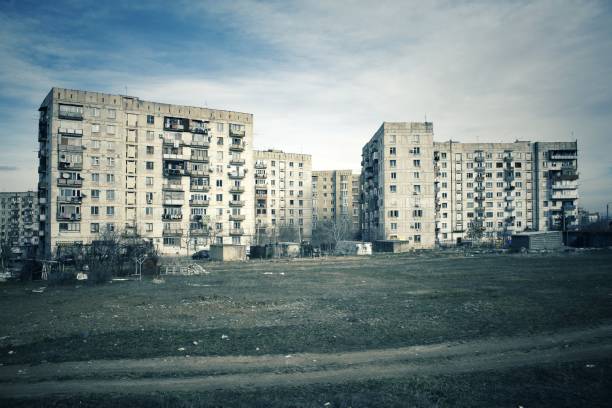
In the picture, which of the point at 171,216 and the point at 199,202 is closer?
the point at 171,216

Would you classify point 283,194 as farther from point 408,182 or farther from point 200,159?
point 408,182

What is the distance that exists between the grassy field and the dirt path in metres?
0.43

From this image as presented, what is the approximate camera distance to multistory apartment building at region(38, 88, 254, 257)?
57312mm

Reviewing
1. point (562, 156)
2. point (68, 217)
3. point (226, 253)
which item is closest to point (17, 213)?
point (68, 217)

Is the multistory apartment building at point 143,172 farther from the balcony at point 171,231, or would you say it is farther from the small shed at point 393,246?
the small shed at point 393,246

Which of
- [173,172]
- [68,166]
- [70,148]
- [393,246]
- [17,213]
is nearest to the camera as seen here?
[68,166]

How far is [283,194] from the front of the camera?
98.6 m

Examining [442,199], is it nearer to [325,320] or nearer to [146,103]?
[146,103]

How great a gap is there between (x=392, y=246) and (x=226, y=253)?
28999 mm

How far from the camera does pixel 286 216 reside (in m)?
98.6

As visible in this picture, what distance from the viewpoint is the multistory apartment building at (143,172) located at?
5731cm

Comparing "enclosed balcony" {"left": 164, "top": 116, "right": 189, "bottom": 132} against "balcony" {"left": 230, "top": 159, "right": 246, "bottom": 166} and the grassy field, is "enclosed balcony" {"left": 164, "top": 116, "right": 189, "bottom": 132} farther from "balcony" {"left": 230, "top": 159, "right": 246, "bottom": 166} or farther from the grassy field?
the grassy field

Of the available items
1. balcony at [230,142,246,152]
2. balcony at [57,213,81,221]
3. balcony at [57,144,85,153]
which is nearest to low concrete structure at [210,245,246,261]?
balcony at [57,213,81,221]

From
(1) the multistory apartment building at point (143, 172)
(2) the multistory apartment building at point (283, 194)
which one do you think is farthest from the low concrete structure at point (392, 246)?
(2) the multistory apartment building at point (283, 194)
